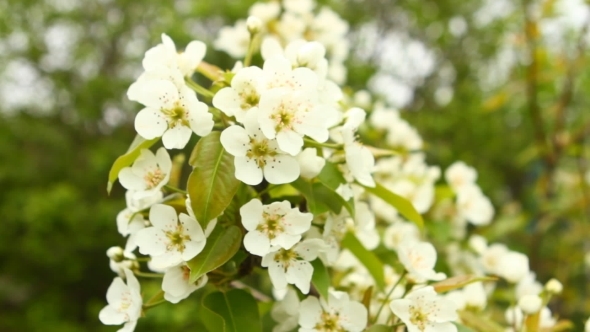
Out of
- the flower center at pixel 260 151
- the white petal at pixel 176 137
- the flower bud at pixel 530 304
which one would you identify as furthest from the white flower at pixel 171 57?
the flower bud at pixel 530 304

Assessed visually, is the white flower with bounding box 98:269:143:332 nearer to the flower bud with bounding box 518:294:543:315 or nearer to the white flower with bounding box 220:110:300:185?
the white flower with bounding box 220:110:300:185

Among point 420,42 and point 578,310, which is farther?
point 420,42

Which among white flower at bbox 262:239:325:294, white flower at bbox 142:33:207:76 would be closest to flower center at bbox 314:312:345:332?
white flower at bbox 262:239:325:294

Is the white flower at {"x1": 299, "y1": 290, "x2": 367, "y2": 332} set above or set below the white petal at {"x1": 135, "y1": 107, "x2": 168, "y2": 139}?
above

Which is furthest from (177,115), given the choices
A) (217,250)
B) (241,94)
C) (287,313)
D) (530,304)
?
(530,304)

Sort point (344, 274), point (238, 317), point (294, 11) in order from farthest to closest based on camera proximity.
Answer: point (294, 11)
point (344, 274)
point (238, 317)

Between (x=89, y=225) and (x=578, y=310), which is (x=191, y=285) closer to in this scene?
(x=578, y=310)

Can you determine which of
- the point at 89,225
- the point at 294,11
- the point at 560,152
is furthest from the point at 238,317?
the point at 89,225
